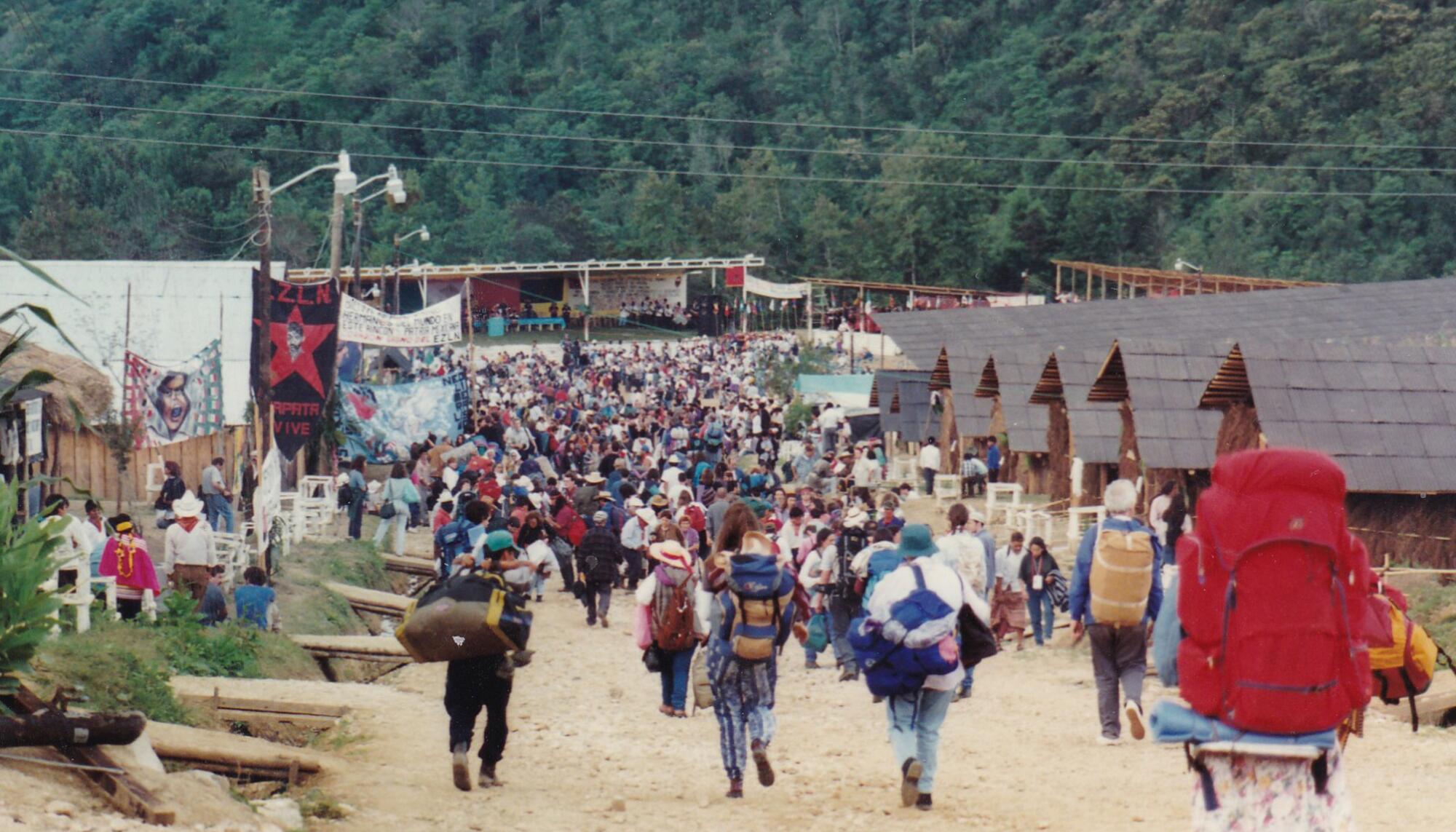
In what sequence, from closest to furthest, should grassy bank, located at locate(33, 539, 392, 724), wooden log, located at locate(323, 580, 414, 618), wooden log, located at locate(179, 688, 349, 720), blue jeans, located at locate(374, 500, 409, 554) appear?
grassy bank, located at locate(33, 539, 392, 724), wooden log, located at locate(179, 688, 349, 720), wooden log, located at locate(323, 580, 414, 618), blue jeans, located at locate(374, 500, 409, 554)

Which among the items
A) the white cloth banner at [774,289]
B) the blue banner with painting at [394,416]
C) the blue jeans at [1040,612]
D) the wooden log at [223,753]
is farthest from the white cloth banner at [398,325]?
the white cloth banner at [774,289]

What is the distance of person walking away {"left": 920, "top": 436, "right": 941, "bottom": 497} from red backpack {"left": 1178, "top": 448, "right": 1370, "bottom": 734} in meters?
27.1

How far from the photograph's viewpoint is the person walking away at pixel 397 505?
73.9ft

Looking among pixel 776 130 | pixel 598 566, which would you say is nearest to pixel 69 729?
pixel 598 566

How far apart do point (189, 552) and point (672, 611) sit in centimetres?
617

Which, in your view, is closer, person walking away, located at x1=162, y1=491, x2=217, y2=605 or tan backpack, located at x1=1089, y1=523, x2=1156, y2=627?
tan backpack, located at x1=1089, y1=523, x2=1156, y2=627

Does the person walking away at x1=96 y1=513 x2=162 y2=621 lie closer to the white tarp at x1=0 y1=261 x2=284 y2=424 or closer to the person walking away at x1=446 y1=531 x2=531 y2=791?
the person walking away at x1=446 y1=531 x2=531 y2=791

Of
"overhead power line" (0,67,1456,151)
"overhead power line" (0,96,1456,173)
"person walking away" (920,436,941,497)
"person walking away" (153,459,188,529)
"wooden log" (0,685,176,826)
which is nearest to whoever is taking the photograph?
"wooden log" (0,685,176,826)

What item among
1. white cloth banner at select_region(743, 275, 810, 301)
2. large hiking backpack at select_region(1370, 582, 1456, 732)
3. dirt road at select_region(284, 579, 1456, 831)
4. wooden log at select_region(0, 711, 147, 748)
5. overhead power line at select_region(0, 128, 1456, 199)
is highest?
overhead power line at select_region(0, 128, 1456, 199)

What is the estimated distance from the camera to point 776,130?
355 ft

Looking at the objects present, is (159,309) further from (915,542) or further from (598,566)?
(915,542)

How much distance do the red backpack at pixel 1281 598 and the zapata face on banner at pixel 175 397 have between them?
18485 millimetres

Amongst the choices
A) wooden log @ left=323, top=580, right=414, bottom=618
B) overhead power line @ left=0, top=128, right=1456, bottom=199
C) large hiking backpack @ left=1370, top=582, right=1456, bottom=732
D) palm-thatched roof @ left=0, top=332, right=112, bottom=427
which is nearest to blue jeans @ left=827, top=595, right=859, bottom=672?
wooden log @ left=323, top=580, right=414, bottom=618

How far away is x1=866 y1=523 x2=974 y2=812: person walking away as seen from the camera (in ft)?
27.3
